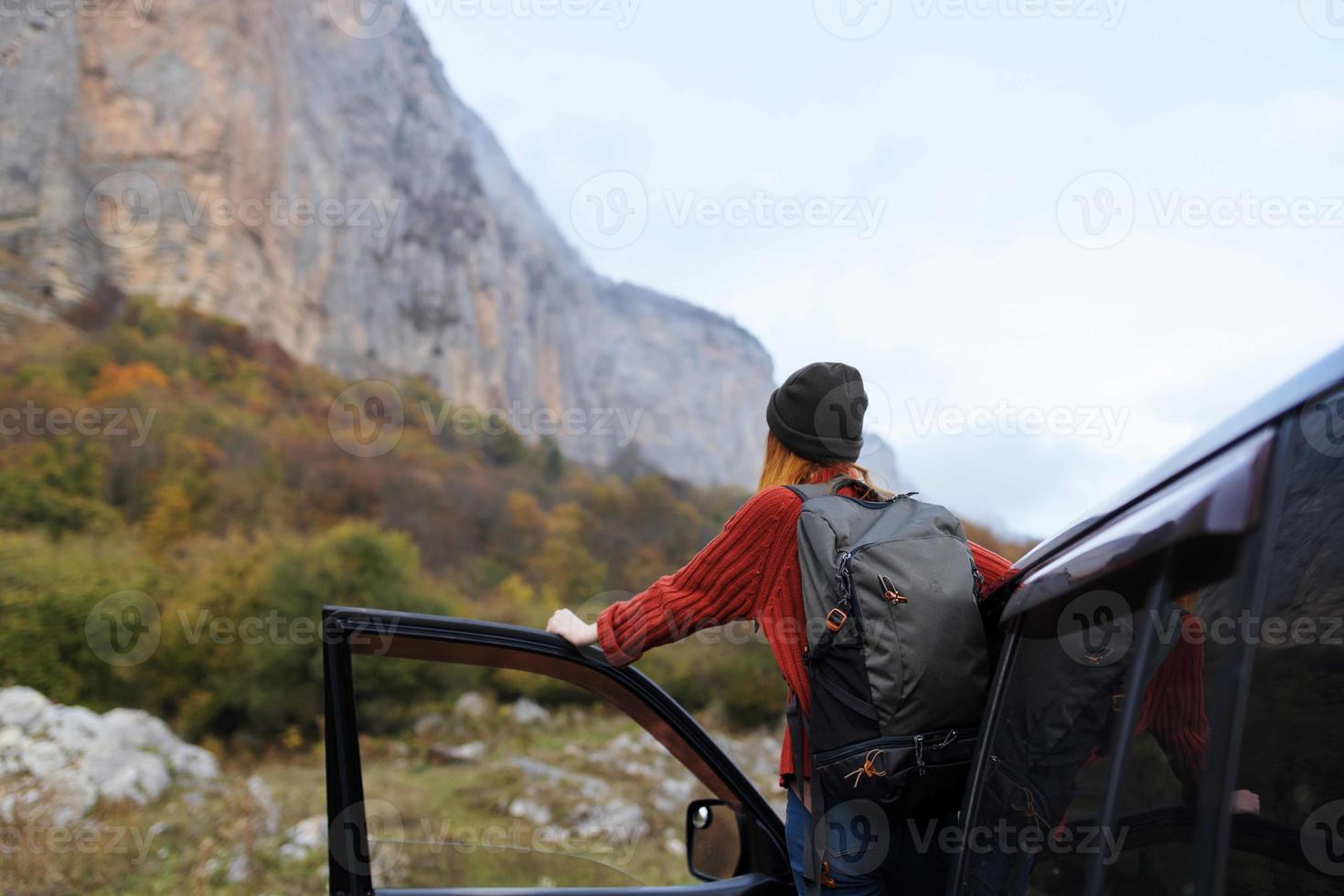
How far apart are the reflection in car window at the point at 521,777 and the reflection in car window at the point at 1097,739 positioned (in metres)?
1.68

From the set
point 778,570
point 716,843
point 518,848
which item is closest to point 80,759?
point 518,848

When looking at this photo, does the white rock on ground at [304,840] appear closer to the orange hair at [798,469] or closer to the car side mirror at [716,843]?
the car side mirror at [716,843]

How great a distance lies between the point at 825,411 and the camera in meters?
1.69

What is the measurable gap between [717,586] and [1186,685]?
0.87 meters

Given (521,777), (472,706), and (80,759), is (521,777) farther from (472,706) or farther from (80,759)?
(80,759)

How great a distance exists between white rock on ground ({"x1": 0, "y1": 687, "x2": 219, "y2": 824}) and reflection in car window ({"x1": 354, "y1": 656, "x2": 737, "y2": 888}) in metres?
2.02

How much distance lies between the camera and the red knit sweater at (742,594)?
1581mm

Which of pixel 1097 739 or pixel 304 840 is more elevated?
pixel 1097 739

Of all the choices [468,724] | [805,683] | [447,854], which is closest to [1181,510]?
[805,683]

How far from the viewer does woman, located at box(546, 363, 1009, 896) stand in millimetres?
1581

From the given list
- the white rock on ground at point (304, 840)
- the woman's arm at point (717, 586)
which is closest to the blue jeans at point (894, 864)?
the woman's arm at point (717, 586)

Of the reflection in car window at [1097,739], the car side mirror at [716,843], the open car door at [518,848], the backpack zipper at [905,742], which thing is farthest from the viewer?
the car side mirror at [716,843]

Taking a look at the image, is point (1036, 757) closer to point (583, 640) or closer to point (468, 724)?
point (583, 640)

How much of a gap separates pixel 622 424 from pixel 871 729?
72999 mm
